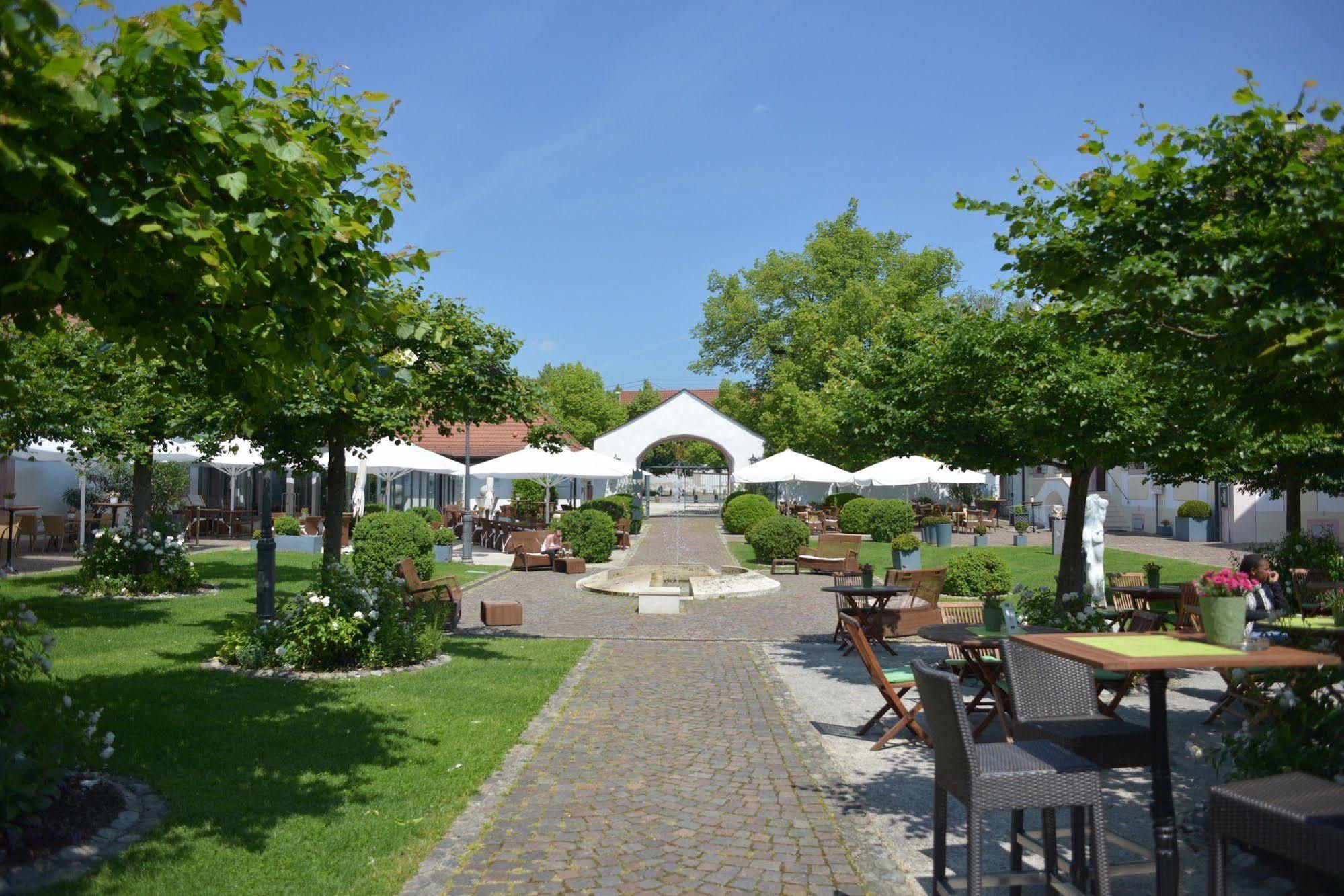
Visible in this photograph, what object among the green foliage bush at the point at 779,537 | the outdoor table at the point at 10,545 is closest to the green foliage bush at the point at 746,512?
the green foliage bush at the point at 779,537

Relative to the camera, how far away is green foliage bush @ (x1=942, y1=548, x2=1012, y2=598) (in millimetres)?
15164

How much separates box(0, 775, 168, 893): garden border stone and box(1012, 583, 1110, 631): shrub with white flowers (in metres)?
7.62

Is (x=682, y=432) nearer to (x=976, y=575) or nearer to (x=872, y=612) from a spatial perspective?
(x=976, y=575)

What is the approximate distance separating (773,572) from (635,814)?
51.7 ft

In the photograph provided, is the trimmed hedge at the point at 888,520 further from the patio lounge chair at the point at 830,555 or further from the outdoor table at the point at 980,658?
the outdoor table at the point at 980,658

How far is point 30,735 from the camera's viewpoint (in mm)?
4527

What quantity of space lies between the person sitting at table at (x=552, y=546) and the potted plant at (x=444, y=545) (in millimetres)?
2151

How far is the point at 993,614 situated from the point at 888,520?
75.1ft

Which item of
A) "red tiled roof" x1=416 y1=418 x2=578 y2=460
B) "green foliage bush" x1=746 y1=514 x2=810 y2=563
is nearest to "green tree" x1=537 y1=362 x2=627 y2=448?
"red tiled roof" x1=416 y1=418 x2=578 y2=460

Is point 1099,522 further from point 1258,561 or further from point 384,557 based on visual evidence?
point 384,557

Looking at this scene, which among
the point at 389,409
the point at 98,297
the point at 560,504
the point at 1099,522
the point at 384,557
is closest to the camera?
the point at 98,297

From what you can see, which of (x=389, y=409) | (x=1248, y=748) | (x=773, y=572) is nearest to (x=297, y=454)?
(x=389, y=409)

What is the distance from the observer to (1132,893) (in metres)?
4.29

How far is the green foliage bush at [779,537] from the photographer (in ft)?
72.1
